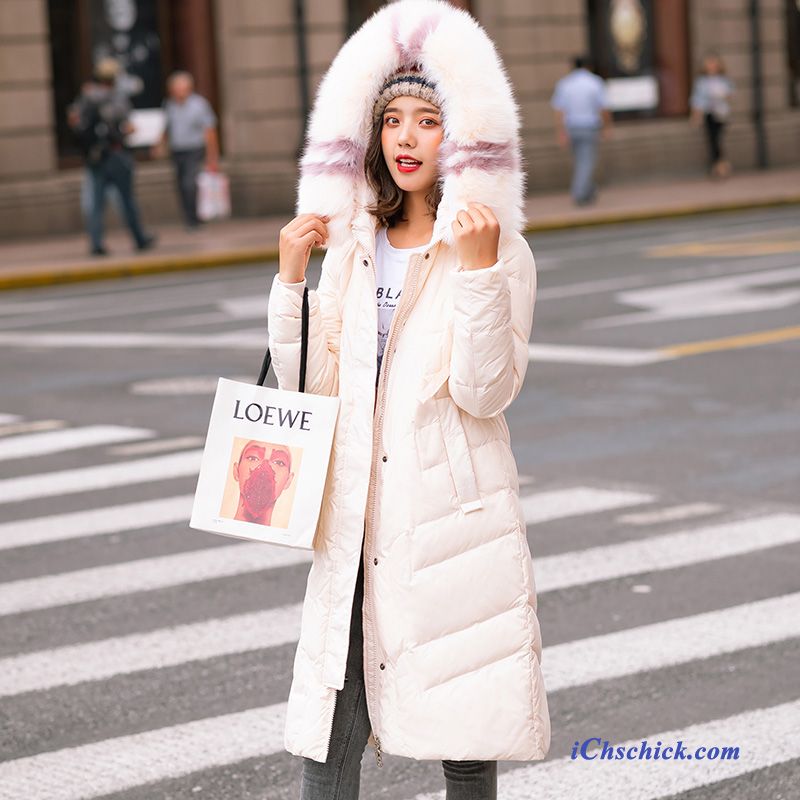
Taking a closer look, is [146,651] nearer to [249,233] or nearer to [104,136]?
[104,136]

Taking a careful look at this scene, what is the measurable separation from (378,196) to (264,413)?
20.2 inches

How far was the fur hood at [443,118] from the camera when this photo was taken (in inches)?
154

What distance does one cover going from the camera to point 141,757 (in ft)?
17.3

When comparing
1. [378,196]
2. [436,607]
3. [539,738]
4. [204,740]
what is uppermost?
[378,196]

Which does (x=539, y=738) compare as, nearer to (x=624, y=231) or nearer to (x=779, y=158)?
(x=624, y=231)

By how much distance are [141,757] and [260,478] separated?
1552 mm

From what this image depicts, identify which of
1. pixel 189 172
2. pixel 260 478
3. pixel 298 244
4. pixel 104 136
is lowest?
pixel 260 478

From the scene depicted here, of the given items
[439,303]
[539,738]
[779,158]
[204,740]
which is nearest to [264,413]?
[439,303]

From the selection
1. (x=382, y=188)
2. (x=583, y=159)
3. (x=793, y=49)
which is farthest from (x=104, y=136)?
(x=382, y=188)

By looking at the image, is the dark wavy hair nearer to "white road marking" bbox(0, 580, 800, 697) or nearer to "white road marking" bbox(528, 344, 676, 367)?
"white road marking" bbox(0, 580, 800, 697)

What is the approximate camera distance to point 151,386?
12094mm

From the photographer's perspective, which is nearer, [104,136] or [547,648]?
[547,648]

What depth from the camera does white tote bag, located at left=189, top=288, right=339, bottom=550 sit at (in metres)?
3.91

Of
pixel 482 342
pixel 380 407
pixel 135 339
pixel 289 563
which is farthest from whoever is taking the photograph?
pixel 135 339
